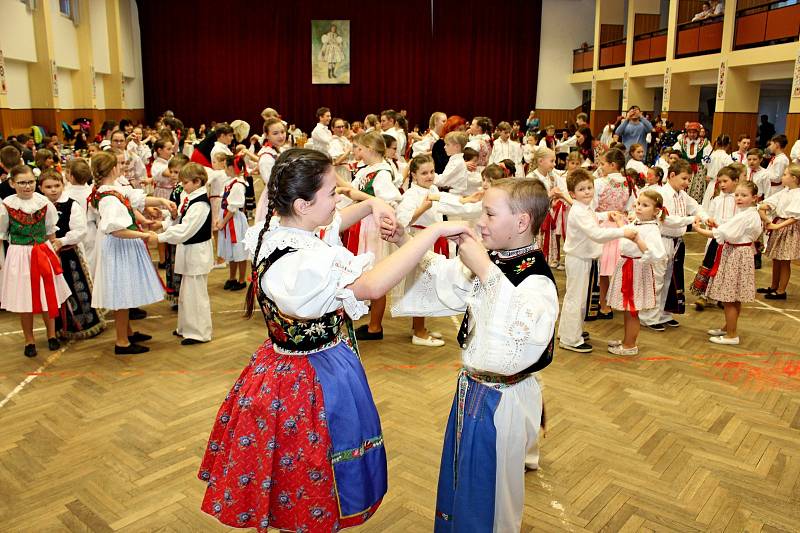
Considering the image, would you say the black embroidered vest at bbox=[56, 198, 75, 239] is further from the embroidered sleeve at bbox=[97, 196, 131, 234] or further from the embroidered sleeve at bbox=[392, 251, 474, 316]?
the embroidered sleeve at bbox=[392, 251, 474, 316]

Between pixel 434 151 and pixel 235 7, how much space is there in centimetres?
1594

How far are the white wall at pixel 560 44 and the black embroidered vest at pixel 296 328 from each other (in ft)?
74.1

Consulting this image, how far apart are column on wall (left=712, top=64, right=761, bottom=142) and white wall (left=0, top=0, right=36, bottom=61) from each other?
14.8 m

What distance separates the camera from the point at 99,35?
17.6 meters

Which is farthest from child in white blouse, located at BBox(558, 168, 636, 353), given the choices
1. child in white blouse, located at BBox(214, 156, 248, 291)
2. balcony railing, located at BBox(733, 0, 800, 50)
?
balcony railing, located at BBox(733, 0, 800, 50)

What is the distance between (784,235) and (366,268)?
243 inches

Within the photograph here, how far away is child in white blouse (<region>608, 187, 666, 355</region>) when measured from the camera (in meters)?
4.83

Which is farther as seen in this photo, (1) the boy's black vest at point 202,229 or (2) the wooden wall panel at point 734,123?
(2) the wooden wall panel at point 734,123

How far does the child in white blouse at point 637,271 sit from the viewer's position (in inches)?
190

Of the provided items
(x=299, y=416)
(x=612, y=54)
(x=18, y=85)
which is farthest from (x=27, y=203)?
(x=612, y=54)

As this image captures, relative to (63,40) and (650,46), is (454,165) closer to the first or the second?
(63,40)

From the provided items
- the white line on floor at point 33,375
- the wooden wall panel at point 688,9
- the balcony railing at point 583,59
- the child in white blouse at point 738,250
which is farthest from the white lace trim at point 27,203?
the balcony railing at point 583,59

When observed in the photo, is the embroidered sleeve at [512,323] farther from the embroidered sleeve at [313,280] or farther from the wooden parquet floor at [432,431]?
the wooden parquet floor at [432,431]

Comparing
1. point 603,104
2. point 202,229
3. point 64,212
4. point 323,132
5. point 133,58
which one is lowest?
point 202,229
